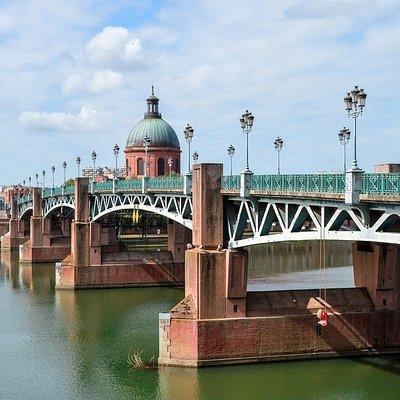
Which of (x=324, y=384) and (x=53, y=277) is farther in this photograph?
(x=53, y=277)

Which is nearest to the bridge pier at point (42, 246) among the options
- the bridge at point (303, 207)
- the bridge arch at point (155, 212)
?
the bridge arch at point (155, 212)

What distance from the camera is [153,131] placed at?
9906 centimetres

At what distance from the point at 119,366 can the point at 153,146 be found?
218ft

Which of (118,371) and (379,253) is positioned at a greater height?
(379,253)

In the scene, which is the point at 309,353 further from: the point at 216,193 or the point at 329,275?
the point at 329,275

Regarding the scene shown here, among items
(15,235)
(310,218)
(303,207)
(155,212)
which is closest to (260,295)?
(310,218)

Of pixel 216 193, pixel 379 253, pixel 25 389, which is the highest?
pixel 216 193

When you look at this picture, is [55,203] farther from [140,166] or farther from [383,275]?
[383,275]

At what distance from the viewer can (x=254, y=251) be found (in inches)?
3553

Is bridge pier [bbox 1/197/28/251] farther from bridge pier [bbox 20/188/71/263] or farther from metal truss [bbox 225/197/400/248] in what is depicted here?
metal truss [bbox 225/197/400/248]

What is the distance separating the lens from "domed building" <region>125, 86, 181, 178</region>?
98938mm

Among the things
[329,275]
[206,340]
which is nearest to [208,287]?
[206,340]

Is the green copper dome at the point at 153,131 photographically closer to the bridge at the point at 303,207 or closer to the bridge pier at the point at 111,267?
the bridge pier at the point at 111,267

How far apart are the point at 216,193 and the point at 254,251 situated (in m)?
56.3
